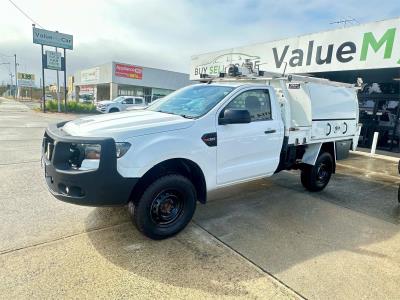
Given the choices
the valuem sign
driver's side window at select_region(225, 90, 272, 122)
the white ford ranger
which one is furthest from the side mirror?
the valuem sign

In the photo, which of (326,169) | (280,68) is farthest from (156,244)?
(280,68)

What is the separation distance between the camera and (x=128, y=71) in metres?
36.6

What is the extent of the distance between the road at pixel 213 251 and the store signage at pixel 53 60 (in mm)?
26609

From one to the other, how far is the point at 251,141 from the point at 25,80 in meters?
75.8

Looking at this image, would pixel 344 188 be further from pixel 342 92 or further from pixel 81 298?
pixel 81 298

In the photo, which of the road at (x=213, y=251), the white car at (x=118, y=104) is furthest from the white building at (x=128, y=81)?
the road at (x=213, y=251)

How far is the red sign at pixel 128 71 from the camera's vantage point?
35734mm

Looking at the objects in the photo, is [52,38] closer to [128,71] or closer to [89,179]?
[128,71]

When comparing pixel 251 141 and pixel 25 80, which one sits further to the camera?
pixel 25 80

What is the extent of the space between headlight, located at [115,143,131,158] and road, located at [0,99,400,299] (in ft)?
3.67

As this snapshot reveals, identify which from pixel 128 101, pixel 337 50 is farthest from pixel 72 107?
pixel 337 50

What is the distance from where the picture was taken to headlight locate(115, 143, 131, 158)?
3013 millimetres

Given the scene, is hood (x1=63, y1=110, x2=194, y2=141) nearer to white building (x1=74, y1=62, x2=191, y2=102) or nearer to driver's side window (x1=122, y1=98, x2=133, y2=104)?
driver's side window (x1=122, y1=98, x2=133, y2=104)

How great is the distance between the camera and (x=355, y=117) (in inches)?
258
